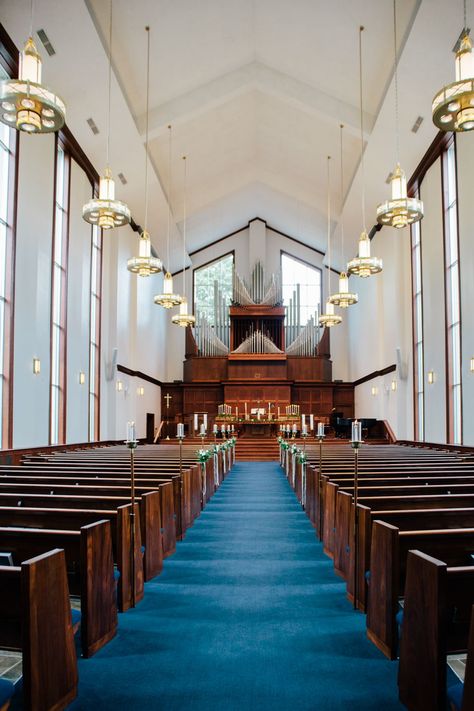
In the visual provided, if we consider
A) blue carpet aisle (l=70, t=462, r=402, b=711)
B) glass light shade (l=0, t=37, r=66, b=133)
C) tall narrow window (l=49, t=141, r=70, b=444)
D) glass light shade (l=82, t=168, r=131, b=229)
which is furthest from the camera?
tall narrow window (l=49, t=141, r=70, b=444)

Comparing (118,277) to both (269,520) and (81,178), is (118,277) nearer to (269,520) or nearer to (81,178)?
(81,178)

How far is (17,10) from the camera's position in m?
8.80

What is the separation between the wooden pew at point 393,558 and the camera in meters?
2.87

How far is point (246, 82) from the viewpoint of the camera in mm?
13938

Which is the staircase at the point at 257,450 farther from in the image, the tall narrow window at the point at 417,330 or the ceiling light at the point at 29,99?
the ceiling light at the point at 29,99

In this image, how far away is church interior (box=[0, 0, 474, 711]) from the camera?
275cm

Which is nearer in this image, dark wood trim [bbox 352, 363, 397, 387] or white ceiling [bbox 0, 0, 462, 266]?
white ceiling [bbox 0, 0, 462, 266]

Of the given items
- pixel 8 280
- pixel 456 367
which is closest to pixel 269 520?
pixel 8 280

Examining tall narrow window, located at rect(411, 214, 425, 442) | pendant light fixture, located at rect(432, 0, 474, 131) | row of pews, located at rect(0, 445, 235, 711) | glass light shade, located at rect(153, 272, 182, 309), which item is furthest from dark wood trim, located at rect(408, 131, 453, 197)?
row of pews, located at rect(0, 445, 235, 711)

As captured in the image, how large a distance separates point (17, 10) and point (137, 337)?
10.6m

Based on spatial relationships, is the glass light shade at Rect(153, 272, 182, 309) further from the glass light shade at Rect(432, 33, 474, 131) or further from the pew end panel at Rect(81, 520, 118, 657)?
the pew end panel at Rect(81, 520, 118, 657)

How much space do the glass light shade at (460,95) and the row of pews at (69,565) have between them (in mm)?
4421

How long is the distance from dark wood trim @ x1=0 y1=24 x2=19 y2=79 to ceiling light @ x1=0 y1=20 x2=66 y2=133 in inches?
185

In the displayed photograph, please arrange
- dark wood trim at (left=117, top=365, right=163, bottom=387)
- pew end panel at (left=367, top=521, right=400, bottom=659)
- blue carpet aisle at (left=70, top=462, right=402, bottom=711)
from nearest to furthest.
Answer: blue carpet aisle at (left=70, top=462, right=402, bottom=711) < pew end panel at (left=367, top=521, right=400, bottom=659) < dark wood trim at (left=117, top=365, right=163, bottom=387)
